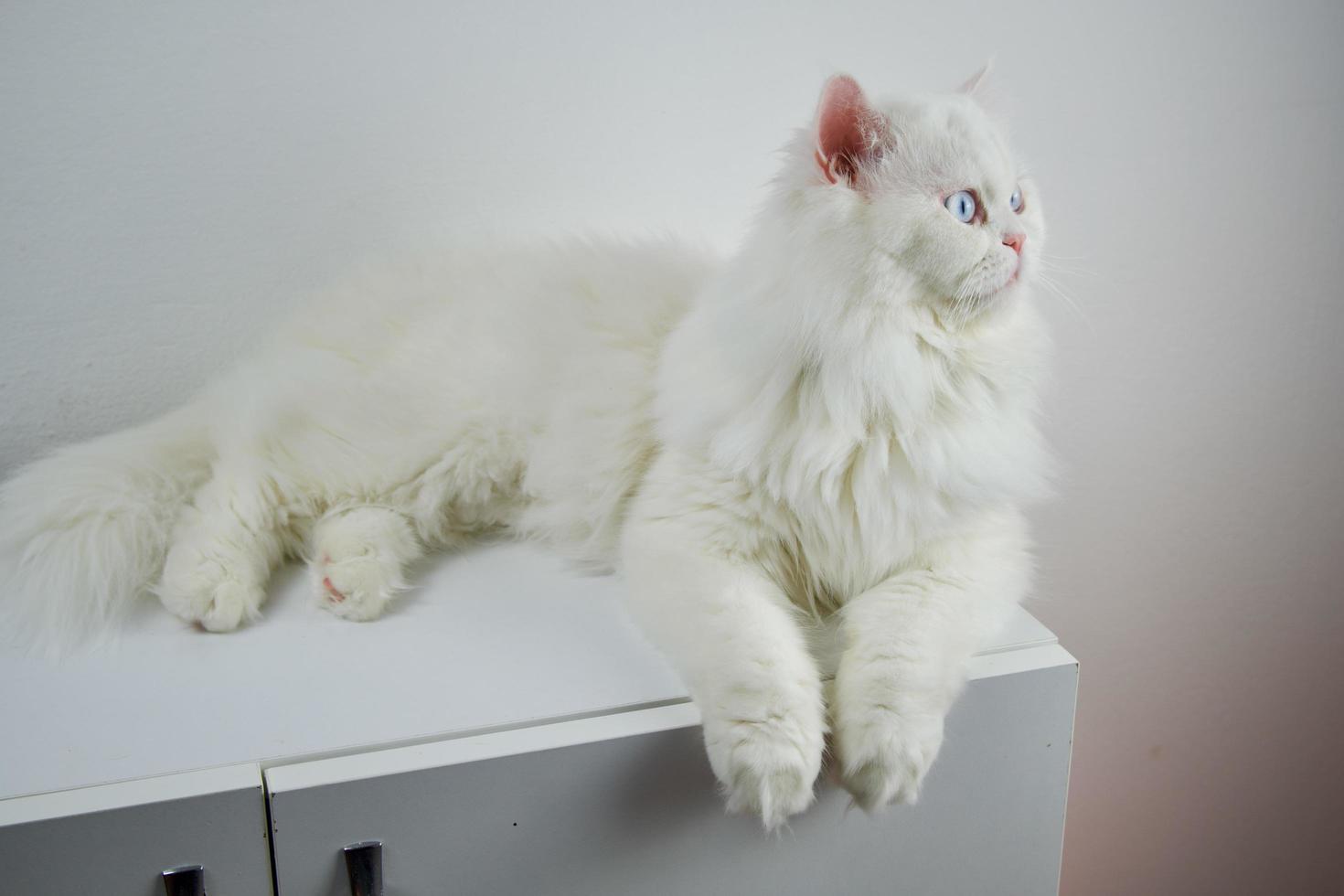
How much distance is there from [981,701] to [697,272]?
0.68 m

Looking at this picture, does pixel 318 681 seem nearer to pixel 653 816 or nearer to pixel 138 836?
pixel 138 836

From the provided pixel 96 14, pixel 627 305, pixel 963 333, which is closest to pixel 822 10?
pixel 627 305

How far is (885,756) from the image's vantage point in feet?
3.05

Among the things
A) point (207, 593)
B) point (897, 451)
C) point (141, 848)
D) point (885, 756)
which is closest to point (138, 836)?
point (141, 848)

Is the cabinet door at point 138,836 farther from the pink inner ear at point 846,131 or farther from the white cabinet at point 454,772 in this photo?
the pink inner ear at point 846,131

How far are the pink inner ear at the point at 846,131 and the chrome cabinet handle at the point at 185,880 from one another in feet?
2.87

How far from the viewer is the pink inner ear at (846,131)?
1018 mm

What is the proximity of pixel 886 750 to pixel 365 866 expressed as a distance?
0.48 m

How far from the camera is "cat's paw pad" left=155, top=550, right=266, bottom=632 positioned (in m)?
1.16

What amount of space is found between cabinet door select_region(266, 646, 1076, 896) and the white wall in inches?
34.9

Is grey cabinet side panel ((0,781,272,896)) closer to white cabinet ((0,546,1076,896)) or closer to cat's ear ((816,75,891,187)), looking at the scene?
white cabinet ((0,546,1076,896))

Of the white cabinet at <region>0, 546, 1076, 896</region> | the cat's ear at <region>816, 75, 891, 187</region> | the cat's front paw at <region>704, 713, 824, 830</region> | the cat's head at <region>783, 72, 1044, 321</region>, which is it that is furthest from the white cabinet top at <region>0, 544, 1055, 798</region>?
the cat's ear at <region>816, 75, 891, 187</region>

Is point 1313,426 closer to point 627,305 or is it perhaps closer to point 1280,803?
point 1280,803

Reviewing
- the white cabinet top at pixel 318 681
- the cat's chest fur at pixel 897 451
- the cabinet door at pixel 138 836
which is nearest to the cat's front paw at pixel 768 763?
the white cabinet top at pixel 318 681
